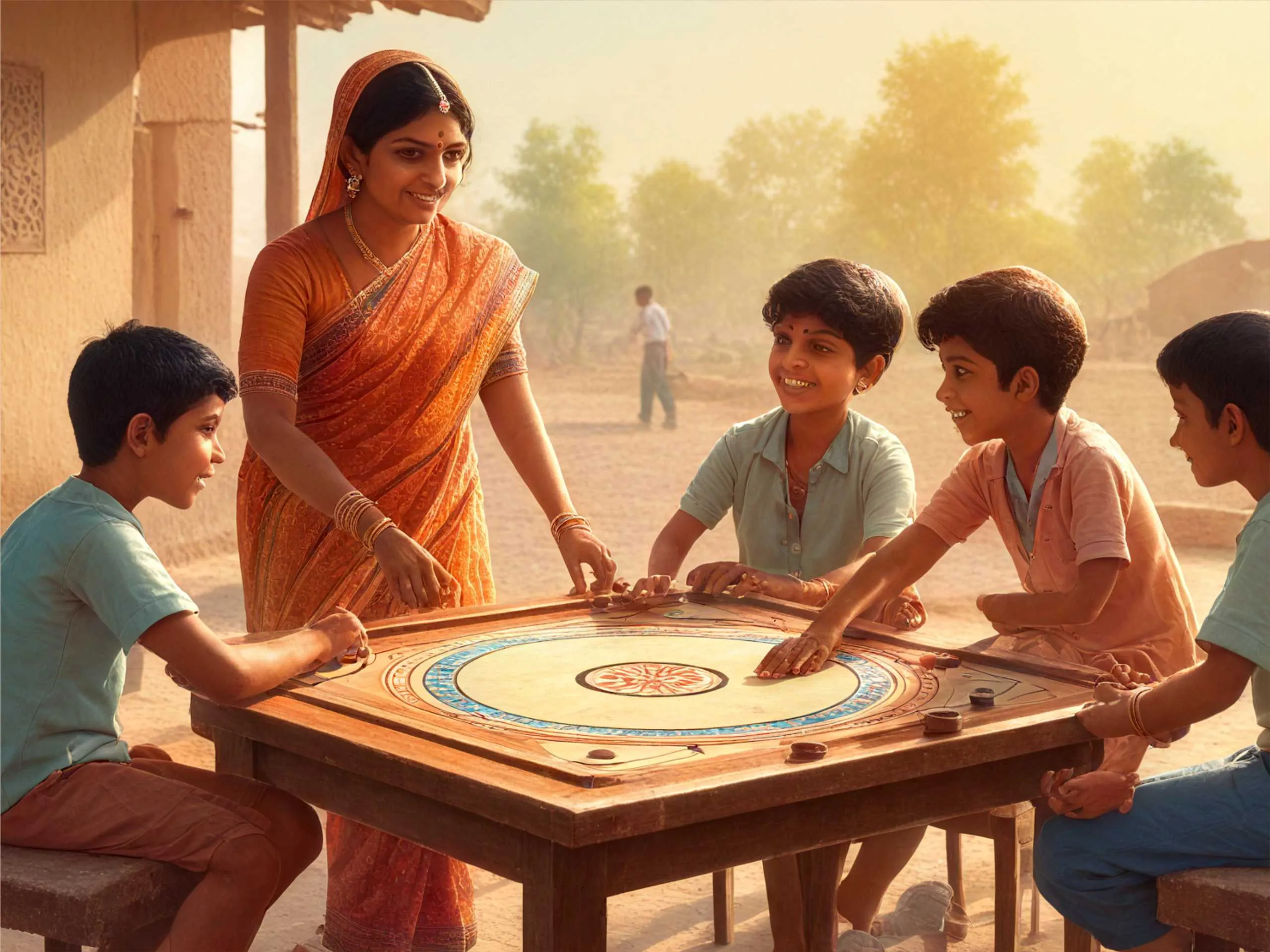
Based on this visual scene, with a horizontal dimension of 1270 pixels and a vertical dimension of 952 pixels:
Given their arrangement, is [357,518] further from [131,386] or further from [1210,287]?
[1210,287]

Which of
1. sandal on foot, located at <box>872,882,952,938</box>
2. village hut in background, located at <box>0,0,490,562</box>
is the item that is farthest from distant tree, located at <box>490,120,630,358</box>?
sandal on foot, located at <box>872,882,952,938</box>

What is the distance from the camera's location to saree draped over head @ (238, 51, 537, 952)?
3.04 meters

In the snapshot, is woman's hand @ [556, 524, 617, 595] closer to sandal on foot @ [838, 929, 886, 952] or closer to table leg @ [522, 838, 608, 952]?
sandal on foot @ [838, 929, 886, 952]

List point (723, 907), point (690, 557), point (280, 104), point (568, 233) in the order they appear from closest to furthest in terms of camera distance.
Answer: point (723, 907) → point (280, 104) → point (690, 557) → point (568, 233)

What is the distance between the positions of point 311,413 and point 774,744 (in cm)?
148

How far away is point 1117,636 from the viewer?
2865 mm

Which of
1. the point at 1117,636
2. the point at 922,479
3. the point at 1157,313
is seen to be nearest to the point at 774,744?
the point at 1117,636

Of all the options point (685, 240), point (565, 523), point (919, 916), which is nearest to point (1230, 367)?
point (565, 523)

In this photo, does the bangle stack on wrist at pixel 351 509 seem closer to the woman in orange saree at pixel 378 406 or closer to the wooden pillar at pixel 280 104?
the woman in orange saree at pixel 378 406

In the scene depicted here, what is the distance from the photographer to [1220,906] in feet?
7.11

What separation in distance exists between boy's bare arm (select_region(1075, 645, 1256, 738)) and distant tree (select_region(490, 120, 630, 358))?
41353 mm

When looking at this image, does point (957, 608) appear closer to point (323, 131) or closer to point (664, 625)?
point (664, 625)

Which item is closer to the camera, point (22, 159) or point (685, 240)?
point (22, 159)

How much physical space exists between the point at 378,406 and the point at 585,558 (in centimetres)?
54
